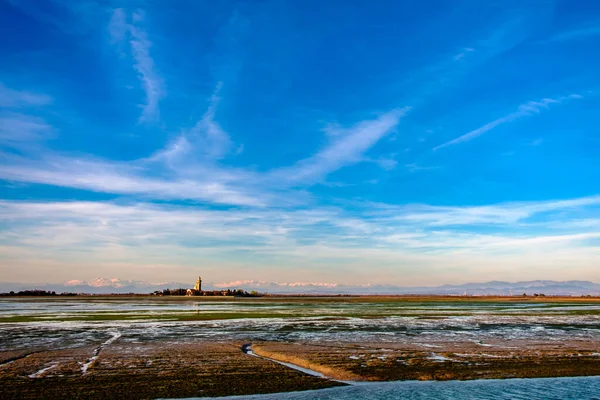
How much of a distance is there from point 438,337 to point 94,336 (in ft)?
72.5

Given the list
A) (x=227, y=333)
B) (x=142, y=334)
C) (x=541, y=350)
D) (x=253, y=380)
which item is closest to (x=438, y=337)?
(x=541, y=350)

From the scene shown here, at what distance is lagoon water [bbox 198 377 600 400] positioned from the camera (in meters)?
14.2

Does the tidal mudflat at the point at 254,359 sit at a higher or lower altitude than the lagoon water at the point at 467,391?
higher

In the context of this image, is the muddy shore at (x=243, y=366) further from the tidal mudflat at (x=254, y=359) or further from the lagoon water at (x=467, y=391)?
the lagoon water at (x=467, y=391)

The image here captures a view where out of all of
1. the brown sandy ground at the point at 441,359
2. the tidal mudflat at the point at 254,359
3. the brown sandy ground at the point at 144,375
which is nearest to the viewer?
the brown sandy ground at the point at 144,375

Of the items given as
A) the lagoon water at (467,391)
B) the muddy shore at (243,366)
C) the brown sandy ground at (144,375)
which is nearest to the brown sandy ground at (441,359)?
the muddy shore at (243,366)

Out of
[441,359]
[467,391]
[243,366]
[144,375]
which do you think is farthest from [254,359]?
[467,391]

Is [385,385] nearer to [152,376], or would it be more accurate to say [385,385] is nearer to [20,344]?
[152,376]

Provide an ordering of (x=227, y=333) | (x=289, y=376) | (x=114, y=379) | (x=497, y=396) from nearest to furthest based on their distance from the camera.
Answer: (x=497, y=396), (x=114, y=379), (x=289, y=376), (x=227, y=333)

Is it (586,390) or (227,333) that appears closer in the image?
(586,390)

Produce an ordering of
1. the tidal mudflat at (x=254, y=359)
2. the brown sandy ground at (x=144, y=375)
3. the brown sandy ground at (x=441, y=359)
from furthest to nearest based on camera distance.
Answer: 1. the brown sandy ground at (x=441, y=359)
2. the tidal mudflat at (x=254, y=359)
3. the brown sandy ground at (x=144, y=375)

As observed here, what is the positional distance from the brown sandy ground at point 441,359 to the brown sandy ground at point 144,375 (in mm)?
1913

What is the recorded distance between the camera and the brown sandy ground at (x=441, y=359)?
17531 millimetres

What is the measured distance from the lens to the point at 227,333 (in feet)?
103
